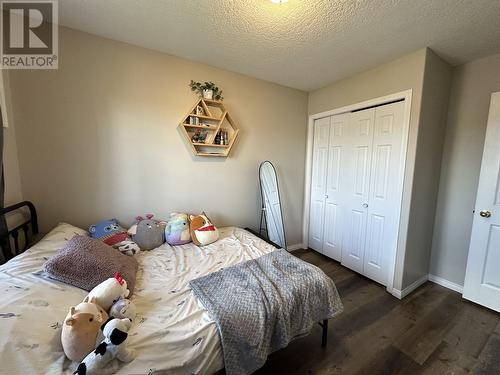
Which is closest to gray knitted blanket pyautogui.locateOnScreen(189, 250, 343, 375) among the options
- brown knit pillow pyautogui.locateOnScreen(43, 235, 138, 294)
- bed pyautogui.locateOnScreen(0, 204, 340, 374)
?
bed pyautogui.locateOnScreen(0, 204, 340, 374)

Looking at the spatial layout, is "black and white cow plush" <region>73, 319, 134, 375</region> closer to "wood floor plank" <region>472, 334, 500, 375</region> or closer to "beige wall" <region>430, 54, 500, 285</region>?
"wood floor plank" <region>472, 334, 500, 375</region>

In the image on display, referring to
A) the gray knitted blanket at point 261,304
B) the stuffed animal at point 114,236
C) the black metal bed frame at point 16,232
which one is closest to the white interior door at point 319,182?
the gray knitted blanket at point 261,304

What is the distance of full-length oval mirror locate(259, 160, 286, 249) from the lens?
275 cm

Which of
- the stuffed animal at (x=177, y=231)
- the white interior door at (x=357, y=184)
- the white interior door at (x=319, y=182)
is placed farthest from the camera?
the white interior door at (x=319, y=182)

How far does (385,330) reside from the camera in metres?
1.72

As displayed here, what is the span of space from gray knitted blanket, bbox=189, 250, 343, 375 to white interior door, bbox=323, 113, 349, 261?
1454 mm

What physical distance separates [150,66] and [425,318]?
3505 millimetres

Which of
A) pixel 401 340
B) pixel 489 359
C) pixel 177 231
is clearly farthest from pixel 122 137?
pixel 489 359

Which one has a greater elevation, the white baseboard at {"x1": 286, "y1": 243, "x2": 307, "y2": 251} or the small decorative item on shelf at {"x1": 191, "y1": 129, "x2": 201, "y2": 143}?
the small decorative item on shelf at {"x1": 191, "y1": 129, "x2": 201, "y2": 143}

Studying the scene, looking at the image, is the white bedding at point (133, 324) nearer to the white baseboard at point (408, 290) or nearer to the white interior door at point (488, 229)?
the white baseboard at point (408, 290)

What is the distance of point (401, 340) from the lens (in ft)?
5.32

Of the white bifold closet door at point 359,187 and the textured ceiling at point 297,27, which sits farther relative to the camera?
the white bifold closet door at point 359,187

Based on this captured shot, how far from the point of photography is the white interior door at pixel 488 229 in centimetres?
188

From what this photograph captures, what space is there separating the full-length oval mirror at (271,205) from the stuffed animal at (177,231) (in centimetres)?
109
